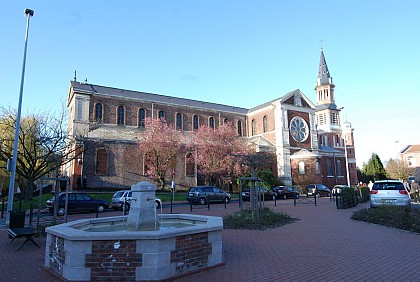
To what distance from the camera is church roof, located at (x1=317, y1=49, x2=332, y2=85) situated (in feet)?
249

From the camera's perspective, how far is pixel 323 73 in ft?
252

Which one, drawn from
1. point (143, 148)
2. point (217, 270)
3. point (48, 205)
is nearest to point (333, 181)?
point (143, 148)

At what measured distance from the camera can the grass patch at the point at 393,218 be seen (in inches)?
437

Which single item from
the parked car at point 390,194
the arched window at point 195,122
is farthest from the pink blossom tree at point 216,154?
the parked car at point 390,194

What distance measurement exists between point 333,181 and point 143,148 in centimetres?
3137

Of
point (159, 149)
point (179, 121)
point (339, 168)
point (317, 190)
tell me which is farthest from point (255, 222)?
point (339, 168)

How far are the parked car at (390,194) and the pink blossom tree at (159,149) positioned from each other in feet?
76.7

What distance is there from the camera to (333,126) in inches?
2785

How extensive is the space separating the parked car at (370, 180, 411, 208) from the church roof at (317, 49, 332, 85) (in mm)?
64499

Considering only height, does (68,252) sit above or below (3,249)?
above

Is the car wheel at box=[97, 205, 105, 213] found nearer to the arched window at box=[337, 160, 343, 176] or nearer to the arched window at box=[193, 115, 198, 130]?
the arched window at box=[193, 115, 198, 130]

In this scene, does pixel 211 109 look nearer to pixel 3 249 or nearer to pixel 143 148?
pixel 143 148

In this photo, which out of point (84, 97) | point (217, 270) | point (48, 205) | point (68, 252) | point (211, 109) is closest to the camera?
point (68, 252)

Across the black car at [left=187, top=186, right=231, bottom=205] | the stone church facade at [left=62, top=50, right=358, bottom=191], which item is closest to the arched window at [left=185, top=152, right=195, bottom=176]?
the stone church facade at [left=62, top=50, right=358, bottom=191]
